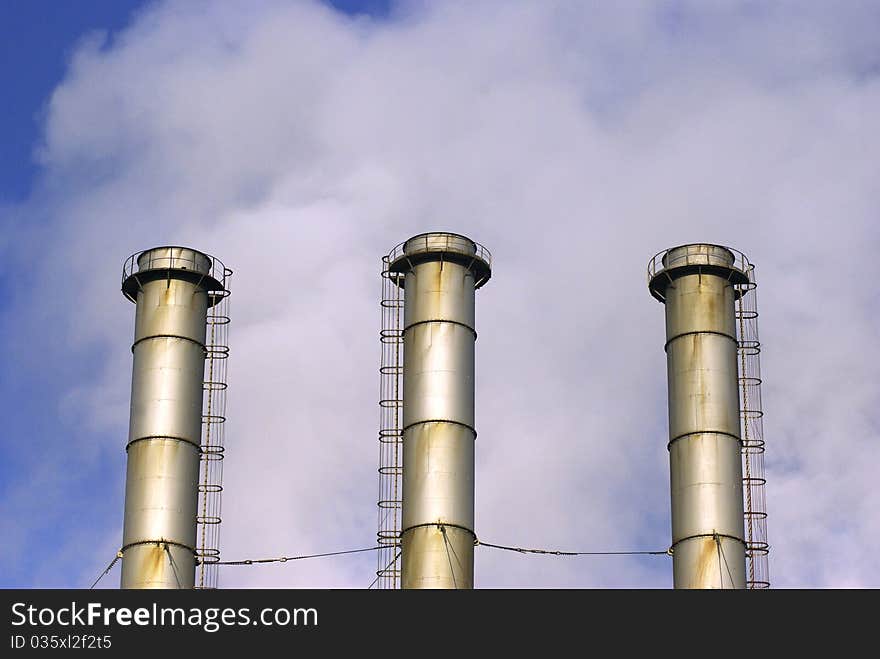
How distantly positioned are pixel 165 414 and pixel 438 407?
7876 millimetres

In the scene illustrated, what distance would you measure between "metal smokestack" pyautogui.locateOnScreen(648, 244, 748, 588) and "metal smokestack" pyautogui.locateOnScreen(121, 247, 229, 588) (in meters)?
13.7

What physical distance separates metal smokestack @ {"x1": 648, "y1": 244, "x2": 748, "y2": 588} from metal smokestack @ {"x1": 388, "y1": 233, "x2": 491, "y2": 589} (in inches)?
226

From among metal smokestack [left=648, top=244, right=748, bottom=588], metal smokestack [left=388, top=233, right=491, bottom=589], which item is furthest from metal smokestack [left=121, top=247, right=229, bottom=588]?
metal smokestack [left=648, top=244, right=748, bottom=588]

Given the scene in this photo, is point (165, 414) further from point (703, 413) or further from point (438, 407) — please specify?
point (703, 413)

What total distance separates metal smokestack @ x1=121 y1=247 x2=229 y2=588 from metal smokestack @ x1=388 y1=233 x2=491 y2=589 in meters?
6.09

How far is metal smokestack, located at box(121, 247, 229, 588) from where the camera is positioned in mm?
53438

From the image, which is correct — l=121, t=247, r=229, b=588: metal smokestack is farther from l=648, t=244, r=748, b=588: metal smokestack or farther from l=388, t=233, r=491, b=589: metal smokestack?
l=648, t=244, r=748, b=588: metal smokestack

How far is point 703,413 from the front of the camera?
179 feet

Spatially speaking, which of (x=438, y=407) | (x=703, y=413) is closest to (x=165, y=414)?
(x=438, y=407)

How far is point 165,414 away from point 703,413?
15404 millimetres
